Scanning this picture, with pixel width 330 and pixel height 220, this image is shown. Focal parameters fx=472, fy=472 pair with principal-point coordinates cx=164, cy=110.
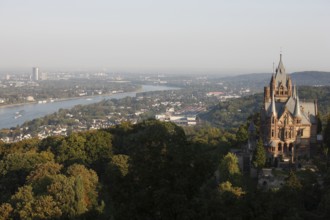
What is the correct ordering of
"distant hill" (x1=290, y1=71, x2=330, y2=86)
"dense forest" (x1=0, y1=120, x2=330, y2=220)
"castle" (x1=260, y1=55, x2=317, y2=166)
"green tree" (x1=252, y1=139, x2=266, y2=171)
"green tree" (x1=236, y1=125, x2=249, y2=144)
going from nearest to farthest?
1. "dense forest" (x1=0, y1=120, x2=330, y2=220)
2. "green tree" (x1=252, y1=139, x2=266, y2=171)
3. "castle" (x1=260, y1=55, x2=317, y2=166)
4. "green tree" (x1=236, y1=125, x2=249, y2=144)
5. "distant hill" (x1=290, y1=71, x2=330, y2=86)

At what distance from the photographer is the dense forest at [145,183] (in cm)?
1580

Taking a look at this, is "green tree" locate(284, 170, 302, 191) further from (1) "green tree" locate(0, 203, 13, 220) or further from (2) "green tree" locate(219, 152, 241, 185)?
(1) "green tree" locate(0, 203, 13, 220)

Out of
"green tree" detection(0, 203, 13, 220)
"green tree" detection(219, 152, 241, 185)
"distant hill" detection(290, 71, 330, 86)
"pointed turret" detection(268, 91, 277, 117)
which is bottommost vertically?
"green tree" detection(0, 203, 13, 220)

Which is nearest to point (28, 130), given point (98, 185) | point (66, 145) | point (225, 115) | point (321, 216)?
point (225, 115)

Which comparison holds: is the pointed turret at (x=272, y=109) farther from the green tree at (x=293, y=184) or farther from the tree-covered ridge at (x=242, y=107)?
the tree-covered ridge at (x=242, y=107)

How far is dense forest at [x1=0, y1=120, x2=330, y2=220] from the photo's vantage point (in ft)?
51.8

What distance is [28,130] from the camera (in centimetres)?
8619

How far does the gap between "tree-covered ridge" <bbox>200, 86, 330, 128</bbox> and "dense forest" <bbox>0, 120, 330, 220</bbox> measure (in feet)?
157

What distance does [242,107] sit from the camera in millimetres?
102750

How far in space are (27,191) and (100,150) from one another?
13218 mm

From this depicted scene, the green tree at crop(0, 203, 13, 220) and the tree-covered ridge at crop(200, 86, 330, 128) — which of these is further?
the tree-covered ridge at crop(200, 86, 330, 128)

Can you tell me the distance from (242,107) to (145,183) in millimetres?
88205

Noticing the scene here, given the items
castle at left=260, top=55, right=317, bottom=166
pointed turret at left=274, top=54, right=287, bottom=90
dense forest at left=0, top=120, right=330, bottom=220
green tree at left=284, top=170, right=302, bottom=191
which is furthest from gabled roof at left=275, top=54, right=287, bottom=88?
green tree at left=284, top=170, right=302, bottom=191

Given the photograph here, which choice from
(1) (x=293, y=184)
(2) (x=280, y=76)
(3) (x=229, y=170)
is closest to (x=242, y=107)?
(2) (x=280, y=76)
